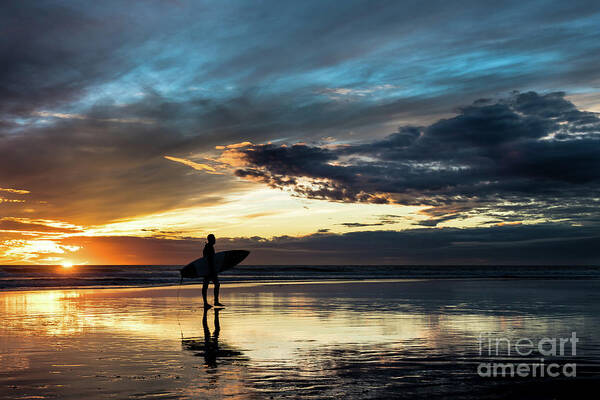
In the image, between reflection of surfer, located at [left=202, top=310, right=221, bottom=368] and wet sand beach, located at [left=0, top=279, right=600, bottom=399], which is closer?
wet sand beach, located at [left=0, top=279, right=600, bottom=399]

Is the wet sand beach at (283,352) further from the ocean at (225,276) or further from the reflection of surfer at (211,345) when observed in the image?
the ocean at (225,276)

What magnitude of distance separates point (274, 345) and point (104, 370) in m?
3.33

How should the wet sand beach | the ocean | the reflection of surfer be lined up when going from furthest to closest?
the ocean, the reflection of surfer, the wet sand beach

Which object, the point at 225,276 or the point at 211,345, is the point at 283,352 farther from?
the point at 225,276

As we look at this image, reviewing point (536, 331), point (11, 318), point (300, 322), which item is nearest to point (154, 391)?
point (300, 322)

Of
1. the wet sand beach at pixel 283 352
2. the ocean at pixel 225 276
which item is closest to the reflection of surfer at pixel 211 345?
the wet sand beach at pixel 283 352

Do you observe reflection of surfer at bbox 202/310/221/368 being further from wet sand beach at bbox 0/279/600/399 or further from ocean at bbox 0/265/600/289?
ocean at bbox 0/265/600/289

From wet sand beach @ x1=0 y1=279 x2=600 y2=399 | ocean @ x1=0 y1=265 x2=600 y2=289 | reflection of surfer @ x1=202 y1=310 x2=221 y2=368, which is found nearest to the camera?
wet sand beach @ x1=0 y1=279 x2=600 y2=399

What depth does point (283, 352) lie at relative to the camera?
Result: 951 centimetres

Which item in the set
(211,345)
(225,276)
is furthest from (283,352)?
(225,276)

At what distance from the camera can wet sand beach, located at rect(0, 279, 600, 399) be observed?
684 cm

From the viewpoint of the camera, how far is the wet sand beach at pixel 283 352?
22.5ft

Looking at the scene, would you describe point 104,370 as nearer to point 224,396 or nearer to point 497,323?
point 224,396

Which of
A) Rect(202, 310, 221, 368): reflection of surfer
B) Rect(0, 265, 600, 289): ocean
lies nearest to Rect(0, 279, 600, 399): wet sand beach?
Rect(202, 310, 221, 368): reflection of surfer
